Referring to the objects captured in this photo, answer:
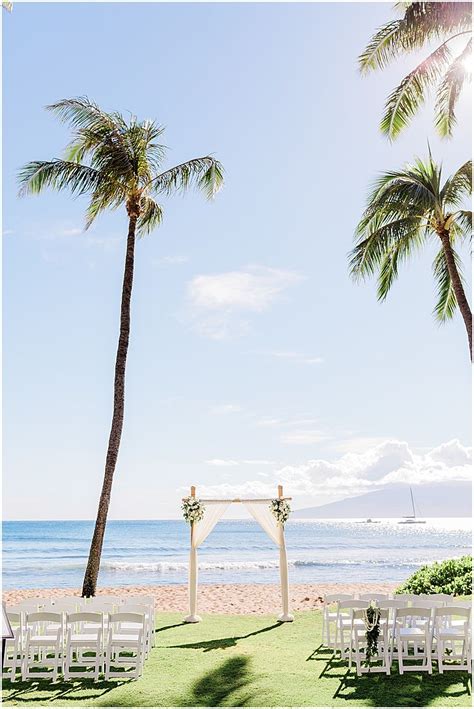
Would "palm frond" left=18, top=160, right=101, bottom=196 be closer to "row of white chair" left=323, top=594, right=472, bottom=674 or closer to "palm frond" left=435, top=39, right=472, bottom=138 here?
"palm frond" left=435, top=39, right=472, bottom=138

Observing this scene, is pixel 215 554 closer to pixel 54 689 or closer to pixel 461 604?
pixel 461 604

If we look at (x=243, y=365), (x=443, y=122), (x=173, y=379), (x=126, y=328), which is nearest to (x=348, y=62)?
(x=443, y=122)

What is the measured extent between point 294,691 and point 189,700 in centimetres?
126

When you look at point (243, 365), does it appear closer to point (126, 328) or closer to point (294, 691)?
point (126, 328)

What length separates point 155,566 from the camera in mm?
41594

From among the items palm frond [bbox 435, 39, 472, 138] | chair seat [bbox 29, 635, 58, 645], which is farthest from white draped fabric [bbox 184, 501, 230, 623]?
palm frond [bbox 435, 39, 472, 138]

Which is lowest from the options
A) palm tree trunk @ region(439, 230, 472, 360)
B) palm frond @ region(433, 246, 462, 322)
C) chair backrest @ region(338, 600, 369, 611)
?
chair backrest @ region(338, 600, 369, 611)

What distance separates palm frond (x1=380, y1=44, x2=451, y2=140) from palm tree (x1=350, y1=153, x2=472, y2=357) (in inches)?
46.1

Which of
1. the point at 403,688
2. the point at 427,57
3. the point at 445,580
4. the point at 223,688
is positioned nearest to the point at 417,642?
the point at 403,688

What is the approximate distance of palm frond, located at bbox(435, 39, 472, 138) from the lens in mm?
12734

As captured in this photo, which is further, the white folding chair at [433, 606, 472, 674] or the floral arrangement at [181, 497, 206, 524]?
the floral arrangement at [181, 497, 206, 524]

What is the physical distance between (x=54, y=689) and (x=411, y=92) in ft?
38.0

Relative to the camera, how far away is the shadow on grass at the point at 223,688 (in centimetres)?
→ 776

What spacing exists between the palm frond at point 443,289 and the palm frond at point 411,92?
3477mm
